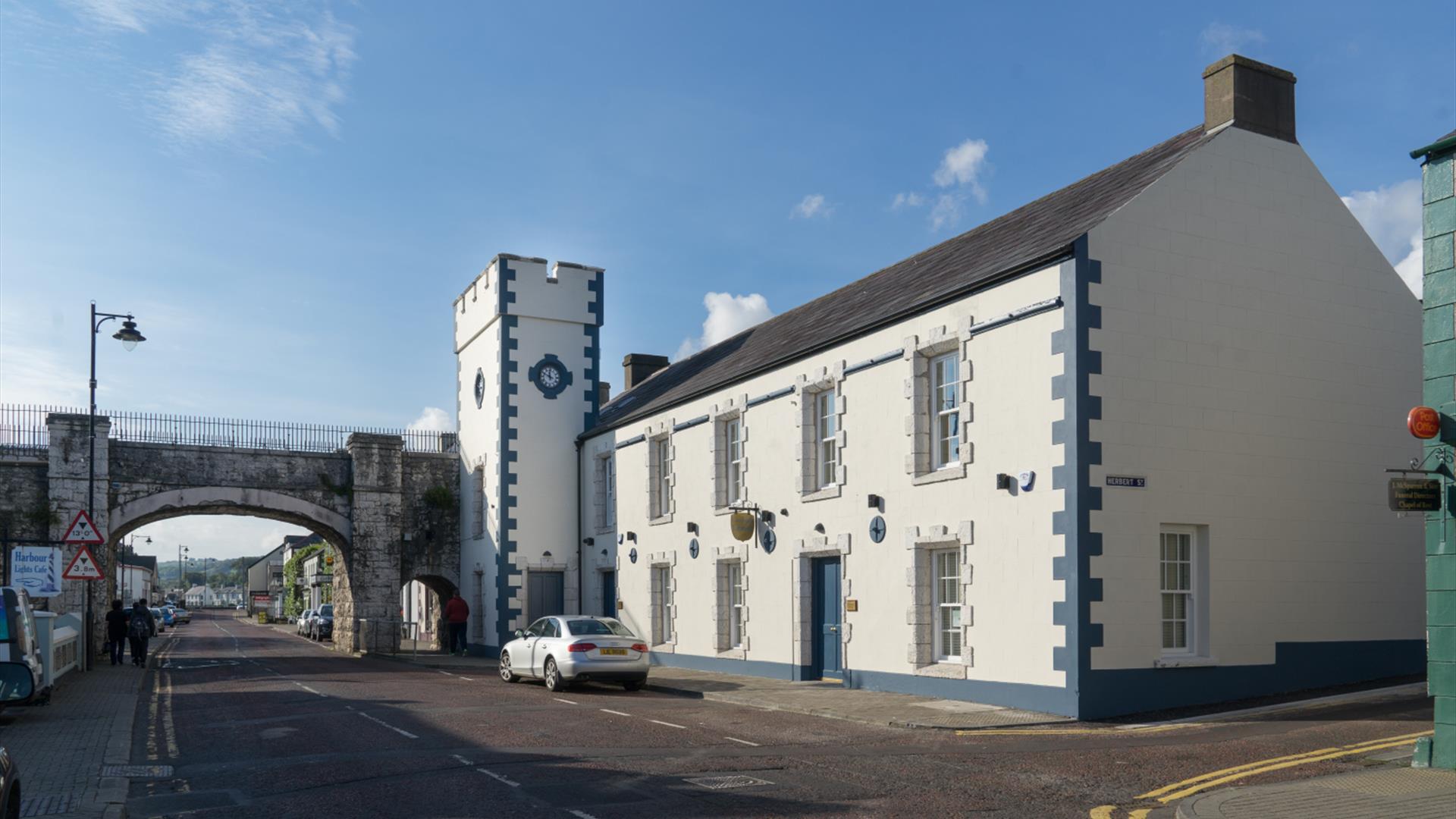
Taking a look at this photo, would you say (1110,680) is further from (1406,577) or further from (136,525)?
(136,525)

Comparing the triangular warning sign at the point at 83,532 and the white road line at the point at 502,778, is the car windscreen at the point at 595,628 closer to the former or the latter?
the triangular warning sign at the point at 83,532

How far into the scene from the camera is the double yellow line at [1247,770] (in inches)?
367

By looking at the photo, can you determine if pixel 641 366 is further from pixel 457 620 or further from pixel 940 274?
pixel 940 274

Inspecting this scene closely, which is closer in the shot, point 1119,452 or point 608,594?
point 1119,452

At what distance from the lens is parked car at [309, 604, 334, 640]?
5169 cm

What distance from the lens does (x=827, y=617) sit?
21.4 metres

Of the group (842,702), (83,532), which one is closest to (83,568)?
(83,532)

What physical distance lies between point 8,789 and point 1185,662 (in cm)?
1353

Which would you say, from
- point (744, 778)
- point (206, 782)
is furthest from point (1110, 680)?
point (206, 782)

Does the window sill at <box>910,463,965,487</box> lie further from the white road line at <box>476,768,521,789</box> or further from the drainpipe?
the drainpipe

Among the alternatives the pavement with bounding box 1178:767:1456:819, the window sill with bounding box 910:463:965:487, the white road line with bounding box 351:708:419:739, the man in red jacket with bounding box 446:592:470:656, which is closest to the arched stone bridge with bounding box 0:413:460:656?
the man in red jacket with bounding box 446:592:470:656

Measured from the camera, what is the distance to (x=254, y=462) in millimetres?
34000

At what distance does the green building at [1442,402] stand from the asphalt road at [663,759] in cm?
102

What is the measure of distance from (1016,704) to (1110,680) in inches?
55.2
